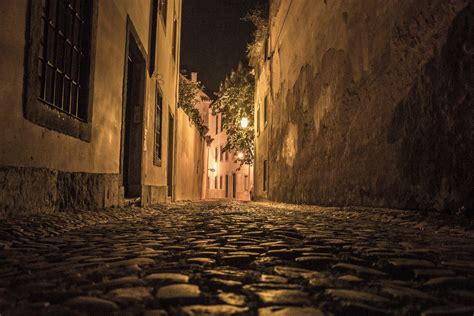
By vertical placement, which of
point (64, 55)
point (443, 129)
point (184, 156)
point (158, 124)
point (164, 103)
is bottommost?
point (443, 129)

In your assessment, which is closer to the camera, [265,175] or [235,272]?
[235,272]

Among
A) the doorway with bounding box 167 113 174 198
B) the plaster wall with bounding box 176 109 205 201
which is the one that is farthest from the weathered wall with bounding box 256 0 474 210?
the plaster wall with bounding box 176 109 205 201

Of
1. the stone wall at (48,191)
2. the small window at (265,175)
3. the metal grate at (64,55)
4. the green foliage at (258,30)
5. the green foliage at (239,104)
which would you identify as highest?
the green foliage at (258,30)

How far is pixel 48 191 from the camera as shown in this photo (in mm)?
3771

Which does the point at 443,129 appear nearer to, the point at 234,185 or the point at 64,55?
the point at 64,55

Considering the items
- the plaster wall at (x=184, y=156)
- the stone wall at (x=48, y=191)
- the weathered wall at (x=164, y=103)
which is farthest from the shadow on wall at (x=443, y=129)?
the plaster wall at (x=184, y=156)

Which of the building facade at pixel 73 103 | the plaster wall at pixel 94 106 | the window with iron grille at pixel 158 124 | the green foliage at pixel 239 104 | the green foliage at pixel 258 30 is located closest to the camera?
the plaster wall at pixel 94 106

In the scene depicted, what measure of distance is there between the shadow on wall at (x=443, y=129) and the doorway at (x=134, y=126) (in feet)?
16.6

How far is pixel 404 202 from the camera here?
4.29 m

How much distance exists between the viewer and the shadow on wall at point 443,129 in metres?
3.39

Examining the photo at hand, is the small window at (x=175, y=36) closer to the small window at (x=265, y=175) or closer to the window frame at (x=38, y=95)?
the small window at (x=265, y=175)

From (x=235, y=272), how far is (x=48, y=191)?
8.65 ft

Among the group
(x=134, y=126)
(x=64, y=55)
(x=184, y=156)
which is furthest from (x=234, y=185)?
(x=64, y=55)

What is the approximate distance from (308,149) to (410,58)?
4154 millimetres
